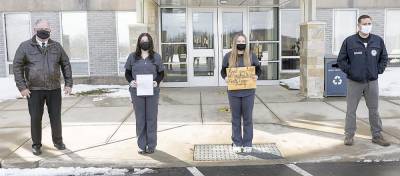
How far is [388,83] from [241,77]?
28.1 feet

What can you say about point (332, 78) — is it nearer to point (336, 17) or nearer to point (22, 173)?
point (336, 17)

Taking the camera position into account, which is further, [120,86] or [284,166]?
[120,86]

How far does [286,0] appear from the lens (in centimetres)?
1405

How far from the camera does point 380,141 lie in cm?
717

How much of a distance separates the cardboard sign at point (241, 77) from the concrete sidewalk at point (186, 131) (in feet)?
3.34

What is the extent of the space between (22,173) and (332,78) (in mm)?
7748

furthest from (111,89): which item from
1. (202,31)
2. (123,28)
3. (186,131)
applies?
(186,131)

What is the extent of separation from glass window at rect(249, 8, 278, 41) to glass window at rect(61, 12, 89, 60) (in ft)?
17.0

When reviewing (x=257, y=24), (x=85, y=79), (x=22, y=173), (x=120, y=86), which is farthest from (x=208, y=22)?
(x=22, y=173)

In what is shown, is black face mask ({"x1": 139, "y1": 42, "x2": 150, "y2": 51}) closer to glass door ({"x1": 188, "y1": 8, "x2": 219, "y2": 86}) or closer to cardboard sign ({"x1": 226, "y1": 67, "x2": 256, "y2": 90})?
cardboard sign ({"x1": 226, "y1": 67, "x2": 256, "y2": 90})

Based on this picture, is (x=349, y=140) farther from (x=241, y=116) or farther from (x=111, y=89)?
(x=111, y=89)

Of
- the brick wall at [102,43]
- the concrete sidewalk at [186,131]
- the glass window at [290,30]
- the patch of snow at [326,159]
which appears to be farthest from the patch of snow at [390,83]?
the brick wall at [102,43]

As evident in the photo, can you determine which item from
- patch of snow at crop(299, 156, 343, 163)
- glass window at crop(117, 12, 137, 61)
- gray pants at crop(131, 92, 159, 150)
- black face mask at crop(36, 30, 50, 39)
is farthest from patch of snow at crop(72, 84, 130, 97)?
patch of snow at crop(299, 156, 343, 163)

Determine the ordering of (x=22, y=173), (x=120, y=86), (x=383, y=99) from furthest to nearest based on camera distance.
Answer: (x=120, y=86), (x=383, y=99), (x=22, y=173)
